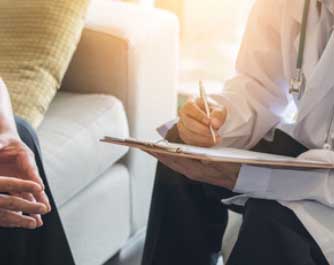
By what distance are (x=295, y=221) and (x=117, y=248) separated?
684mm

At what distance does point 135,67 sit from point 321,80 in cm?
55

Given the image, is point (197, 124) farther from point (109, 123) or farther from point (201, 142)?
point (109, 123)

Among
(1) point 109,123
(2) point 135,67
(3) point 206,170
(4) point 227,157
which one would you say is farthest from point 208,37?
(4) point 227,157

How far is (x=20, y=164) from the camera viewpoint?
106cm

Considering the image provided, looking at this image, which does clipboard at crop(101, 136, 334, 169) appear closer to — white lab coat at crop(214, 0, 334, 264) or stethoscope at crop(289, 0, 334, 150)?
white lab coat at crop(214, 0, 334, 264)

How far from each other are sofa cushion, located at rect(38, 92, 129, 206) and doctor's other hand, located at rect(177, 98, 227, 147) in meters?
0.27

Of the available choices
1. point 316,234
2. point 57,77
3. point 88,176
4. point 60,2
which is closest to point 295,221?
point 316,234

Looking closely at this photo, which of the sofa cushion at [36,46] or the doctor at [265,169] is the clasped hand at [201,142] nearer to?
the doctor at [265,169]

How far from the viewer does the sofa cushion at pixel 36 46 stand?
1.36 metres

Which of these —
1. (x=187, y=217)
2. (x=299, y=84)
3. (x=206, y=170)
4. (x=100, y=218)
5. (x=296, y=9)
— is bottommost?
(x=100, y=218)

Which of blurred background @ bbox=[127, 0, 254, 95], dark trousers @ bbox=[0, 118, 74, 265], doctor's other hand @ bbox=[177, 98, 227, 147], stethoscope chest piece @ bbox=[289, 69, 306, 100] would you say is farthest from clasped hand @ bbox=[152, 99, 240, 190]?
blurred background @ bbox=[127, 0, 254, 95]

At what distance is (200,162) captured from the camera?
3.51 ft

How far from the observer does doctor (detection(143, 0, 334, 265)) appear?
979 mm

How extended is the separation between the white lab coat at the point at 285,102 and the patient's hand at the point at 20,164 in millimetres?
311
